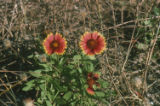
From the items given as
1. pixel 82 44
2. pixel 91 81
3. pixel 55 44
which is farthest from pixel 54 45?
pixel 91 81

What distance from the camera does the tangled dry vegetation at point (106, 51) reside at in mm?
1748

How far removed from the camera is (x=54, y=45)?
1.54 meters

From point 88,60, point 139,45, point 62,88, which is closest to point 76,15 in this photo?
point 139,45

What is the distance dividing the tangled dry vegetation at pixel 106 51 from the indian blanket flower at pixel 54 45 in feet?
0.75

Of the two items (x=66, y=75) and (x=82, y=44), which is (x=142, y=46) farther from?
(x=66, y=75)

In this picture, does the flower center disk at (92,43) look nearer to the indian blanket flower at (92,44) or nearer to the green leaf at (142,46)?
the indian blanket flower at (92,44)

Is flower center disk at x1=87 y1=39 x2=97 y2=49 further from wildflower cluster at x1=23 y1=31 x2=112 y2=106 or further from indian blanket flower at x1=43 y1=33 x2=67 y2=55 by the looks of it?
indian blanket flower at x1=43 y1=33 x2=67 y2=55

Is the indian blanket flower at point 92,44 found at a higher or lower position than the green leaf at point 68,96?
higher

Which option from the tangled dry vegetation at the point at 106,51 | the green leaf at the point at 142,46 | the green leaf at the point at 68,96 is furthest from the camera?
the green leaf at the point at 142,46

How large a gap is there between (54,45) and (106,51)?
67cm

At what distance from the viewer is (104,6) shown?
8.82ft

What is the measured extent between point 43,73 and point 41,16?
1.00 metres

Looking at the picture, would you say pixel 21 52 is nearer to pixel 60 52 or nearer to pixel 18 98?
pixel 18 98

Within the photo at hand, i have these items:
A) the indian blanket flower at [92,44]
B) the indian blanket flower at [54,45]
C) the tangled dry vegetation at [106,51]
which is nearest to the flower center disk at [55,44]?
the indian blanket flower at [54,45]
